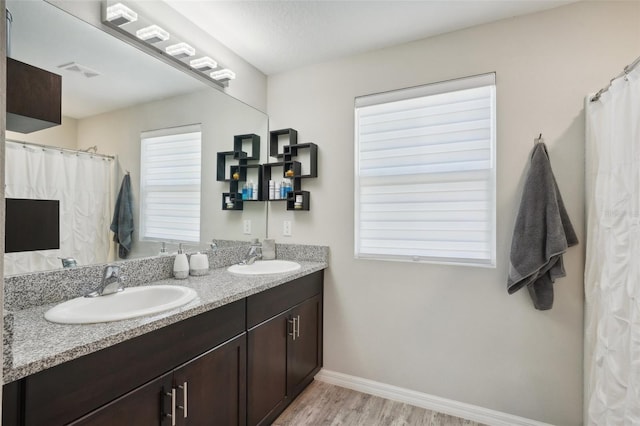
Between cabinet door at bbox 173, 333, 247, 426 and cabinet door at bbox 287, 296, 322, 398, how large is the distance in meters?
0.48

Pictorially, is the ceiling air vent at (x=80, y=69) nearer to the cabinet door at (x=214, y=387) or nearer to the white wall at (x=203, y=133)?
the white wall at (x=203, y=133)

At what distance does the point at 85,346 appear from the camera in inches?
35.4

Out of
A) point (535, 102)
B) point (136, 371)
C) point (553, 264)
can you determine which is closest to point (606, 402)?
point (553, 264)

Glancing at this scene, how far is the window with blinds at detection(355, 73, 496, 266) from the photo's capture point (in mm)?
1955

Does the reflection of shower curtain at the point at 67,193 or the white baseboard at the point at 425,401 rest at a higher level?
the reflection of shower curtain at the point at 67,193

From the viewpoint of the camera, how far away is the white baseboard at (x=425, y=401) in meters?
1.86

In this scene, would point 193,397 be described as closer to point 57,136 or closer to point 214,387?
point 214,387

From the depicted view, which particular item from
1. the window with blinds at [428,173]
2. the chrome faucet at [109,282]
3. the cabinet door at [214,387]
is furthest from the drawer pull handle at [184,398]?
the window with blinds at [428,173]

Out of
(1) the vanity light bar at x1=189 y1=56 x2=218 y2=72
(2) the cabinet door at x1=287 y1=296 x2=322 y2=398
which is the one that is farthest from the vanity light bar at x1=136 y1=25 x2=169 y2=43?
(2) the cabinet door at x1=287 y1=296 x2=322 y2=398

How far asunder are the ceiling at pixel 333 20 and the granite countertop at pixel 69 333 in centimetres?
164

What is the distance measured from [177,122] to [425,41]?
172cm

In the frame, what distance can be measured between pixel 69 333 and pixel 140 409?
1.23 ft

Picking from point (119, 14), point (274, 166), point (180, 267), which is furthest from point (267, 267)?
point (119, 14)

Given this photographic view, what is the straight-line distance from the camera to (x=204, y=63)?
196 cm
